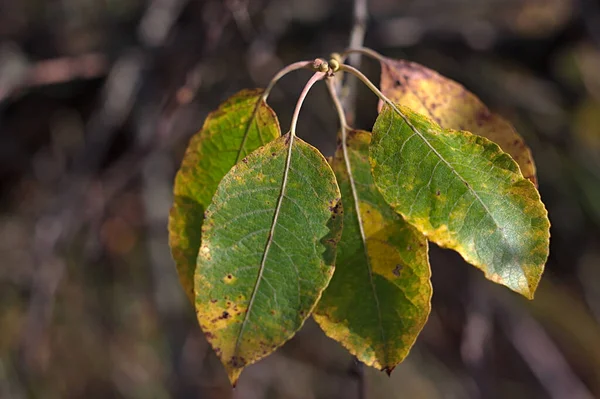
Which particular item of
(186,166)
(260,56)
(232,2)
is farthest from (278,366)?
(186,166)

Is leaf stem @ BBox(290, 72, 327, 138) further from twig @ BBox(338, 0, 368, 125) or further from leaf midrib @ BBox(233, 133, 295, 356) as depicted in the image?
twig @ BBox(338, 0, 368, 125)

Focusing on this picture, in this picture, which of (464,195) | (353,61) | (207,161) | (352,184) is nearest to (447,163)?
(464,195)

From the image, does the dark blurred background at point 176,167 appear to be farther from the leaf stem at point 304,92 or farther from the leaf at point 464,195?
the leaf at point 464,195

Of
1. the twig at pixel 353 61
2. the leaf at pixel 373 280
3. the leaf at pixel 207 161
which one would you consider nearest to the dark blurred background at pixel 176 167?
the twig at pixel 353 61

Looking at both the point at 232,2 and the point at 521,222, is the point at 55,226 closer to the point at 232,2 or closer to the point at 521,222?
the point at 232,2

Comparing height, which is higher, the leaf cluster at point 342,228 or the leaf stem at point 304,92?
the leaf stem at point 304,92

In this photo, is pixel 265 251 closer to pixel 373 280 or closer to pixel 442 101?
pixel 373 280

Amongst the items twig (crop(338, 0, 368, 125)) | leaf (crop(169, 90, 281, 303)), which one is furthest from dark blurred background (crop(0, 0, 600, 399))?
leaf (crop(169, 90, 281, 303))
